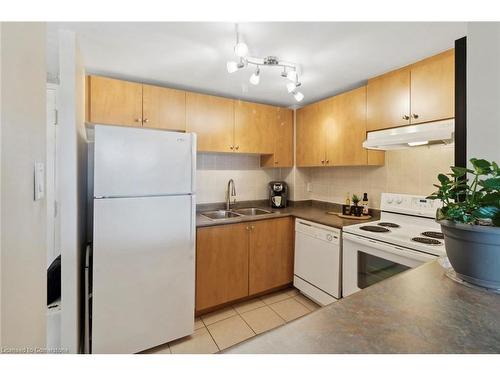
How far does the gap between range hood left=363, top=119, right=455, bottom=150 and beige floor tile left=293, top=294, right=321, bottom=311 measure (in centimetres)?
158

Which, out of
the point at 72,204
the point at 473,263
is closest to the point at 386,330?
the point at 473,263

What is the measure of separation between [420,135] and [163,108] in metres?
2.09

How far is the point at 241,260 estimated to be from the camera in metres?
2.28

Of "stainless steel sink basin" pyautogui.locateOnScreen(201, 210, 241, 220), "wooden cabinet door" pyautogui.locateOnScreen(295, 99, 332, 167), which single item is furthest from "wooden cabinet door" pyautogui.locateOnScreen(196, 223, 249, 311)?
"wooden cabinet door" pyautogui.locateOnScreen(295, 99, 332, 167)

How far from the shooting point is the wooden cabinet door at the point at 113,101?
1.94 m

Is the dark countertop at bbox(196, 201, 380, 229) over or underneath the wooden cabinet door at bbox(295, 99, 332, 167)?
underneath

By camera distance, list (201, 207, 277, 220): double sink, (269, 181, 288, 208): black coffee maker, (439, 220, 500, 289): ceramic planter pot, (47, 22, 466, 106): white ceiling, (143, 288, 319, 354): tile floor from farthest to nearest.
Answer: (269, 181, 288, 208): black coffee maker → (201, 207, 277, 220): double sink → (143, 288, 319, 354): tile floor → (47, 22, 466, 106): white ceiling → (439, 220, 500, 289): ceramic planter pot

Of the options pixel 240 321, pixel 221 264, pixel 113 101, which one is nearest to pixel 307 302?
pixel 240 321

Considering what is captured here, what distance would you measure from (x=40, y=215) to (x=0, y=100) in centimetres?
42

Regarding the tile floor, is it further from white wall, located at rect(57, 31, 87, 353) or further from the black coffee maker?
the black coffee maker

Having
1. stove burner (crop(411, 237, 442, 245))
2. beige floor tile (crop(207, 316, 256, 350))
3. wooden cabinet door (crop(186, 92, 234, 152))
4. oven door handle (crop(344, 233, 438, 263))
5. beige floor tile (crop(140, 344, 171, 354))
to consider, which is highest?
wooden cabinet door (crop(186, 92, 234, 152))

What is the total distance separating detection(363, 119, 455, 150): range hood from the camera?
4.89ft
